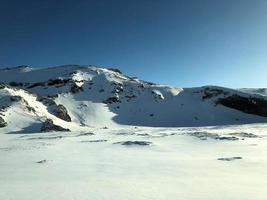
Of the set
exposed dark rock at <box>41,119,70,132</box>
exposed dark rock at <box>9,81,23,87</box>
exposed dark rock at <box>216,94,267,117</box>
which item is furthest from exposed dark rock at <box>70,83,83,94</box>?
exposed dark rock at <box>41,119,70,132</box>

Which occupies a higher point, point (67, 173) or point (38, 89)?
point (38, 89)

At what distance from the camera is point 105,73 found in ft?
360

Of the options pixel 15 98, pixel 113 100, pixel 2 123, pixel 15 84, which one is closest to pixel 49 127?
pixel 2 123

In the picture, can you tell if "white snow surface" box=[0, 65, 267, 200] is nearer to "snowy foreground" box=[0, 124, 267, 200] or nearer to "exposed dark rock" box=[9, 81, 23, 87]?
"snowy foreground" box=[0, 124, 267, 200]

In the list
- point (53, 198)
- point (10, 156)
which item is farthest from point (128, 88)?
point (53, 198)

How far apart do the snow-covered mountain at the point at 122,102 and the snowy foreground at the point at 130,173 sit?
1442 inches

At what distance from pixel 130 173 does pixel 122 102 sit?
70.3 meters

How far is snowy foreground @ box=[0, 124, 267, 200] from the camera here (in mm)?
15461

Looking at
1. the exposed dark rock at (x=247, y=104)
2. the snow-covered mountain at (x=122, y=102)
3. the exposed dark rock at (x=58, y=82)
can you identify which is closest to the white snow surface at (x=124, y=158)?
the snow-covered mountain at (x=122, y=102)

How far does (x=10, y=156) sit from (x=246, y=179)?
17648 mm

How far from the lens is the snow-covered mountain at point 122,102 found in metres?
76.2

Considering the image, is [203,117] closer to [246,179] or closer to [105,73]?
[105,73]

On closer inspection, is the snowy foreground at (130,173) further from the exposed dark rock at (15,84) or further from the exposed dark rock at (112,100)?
the exposed dark rock at (15,84)

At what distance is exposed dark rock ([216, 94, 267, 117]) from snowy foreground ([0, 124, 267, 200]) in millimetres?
54570
